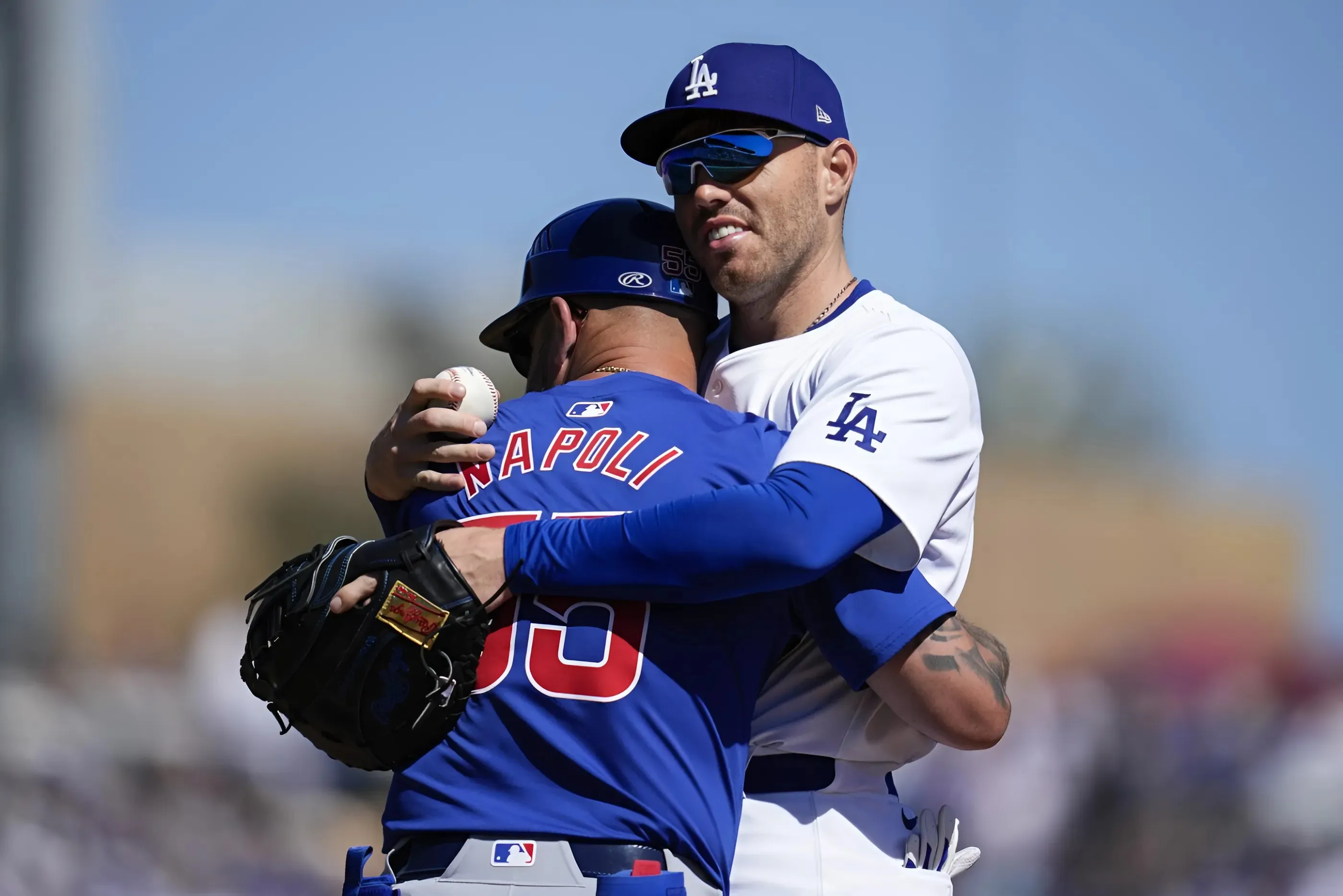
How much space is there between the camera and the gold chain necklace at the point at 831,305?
3553 millimetres

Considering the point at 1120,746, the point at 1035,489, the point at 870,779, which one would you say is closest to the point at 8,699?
the point at 1120,746

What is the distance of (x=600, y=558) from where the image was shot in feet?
8.95

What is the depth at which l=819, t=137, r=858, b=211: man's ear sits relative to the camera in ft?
12.1

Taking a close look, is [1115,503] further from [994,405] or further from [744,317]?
[744,317]

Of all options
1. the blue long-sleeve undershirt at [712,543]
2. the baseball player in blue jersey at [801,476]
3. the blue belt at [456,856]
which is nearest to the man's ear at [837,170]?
the baseball player in blue jersey at [801,476]

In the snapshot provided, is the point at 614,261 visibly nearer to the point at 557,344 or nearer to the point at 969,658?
the point at 557,344

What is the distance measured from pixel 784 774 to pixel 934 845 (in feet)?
1.31

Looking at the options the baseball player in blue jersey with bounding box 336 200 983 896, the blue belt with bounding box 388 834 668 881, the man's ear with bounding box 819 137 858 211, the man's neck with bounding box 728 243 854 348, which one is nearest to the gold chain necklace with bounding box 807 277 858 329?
the man's neck with bounding box 728 243 854 348

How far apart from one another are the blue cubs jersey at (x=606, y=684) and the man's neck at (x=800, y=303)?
0.63 metres

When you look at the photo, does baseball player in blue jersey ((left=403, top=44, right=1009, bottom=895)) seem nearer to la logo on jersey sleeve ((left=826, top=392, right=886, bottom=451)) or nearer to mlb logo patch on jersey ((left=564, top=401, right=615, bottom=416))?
la logo on jersey sleeve ((left=826, top=392, right=886, bottom=451))

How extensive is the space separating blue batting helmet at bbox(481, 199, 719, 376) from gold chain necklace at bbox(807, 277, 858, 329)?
Result: 234mm

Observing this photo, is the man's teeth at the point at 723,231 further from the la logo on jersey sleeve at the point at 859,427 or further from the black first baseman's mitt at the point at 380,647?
the black first baseman's mitt at the point at 380,647

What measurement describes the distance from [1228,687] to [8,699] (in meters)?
9.17

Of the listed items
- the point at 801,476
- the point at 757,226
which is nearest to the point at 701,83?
the point at 757,226
